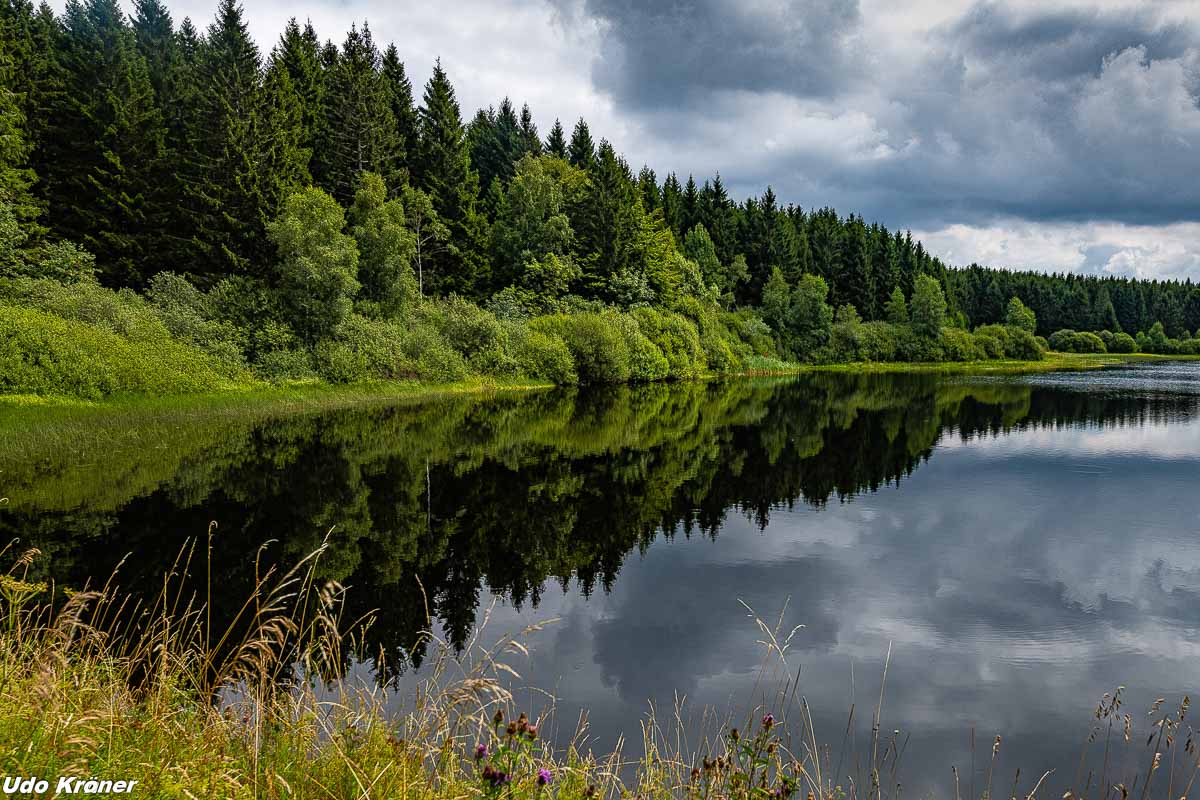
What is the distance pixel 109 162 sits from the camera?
169ft

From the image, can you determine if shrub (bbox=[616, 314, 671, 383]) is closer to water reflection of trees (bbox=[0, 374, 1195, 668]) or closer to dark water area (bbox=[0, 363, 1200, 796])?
water reflection of trees (bbox=[0, 374, 1195, 668])

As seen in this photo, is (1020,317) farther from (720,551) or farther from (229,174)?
(720,551)

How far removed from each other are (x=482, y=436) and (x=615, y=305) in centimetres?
4735

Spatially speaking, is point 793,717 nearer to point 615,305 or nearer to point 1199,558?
point 1199,558

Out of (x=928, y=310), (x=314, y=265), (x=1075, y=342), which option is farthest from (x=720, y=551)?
(x=1075, y=342)

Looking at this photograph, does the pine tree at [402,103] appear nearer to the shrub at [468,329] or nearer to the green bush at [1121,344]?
the shrub at [468,329]

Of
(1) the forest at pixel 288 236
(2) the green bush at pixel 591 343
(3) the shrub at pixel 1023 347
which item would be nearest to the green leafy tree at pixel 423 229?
(1) the forest at pixel 288 236

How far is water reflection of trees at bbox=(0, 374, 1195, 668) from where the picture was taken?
1244 cm

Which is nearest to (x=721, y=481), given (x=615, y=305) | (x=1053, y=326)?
(x=615, y=305)

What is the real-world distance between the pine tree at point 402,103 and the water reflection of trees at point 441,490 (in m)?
51.6

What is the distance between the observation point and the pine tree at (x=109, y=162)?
50031 millimetres

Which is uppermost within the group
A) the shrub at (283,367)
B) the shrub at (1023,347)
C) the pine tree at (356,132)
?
the pine tree at (356,132)

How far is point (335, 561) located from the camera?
13.0m

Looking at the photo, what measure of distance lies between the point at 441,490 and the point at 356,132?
57331mm
